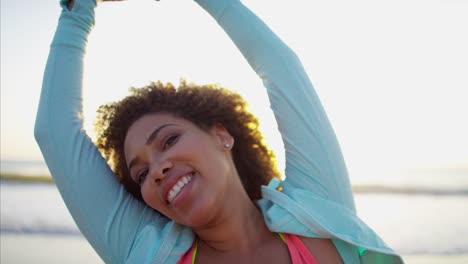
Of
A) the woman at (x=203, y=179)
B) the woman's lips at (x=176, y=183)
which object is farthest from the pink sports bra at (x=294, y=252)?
the woman's lips at (x=176, y=183)

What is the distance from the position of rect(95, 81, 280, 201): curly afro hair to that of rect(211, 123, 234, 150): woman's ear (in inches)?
1.5

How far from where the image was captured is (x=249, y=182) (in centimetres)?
298

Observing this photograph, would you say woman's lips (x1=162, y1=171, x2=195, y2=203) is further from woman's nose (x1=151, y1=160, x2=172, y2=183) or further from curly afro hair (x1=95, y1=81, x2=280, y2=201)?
curly afro hair (x1=95, y1=81, x2=280, y2=201)

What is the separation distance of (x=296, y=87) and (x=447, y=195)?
354 inches

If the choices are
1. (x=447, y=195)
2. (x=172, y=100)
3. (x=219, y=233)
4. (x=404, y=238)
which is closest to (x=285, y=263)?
(x=219, y=233)

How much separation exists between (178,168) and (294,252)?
0.66 metres

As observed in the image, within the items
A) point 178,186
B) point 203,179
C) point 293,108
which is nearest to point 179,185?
point 178,186

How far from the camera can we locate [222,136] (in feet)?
8.61

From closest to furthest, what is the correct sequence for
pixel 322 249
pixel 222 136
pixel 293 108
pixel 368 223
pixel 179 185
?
1. pixel 179 185
2. pixel 322 249
3. pixel 293 108
4. pixel 222 136
5. pixel 368 223

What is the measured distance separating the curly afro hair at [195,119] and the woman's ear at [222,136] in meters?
0.04

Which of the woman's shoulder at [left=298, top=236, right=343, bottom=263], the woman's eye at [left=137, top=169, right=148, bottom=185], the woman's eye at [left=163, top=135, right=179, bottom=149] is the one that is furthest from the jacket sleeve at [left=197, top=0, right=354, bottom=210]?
the woman's eye at [left=137, top=169, right=148, bottom=185]

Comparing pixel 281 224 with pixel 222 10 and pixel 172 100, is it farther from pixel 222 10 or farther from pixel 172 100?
pixel 222 10

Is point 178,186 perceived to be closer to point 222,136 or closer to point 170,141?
point 170,141

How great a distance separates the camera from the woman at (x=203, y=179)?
2.30 meters
